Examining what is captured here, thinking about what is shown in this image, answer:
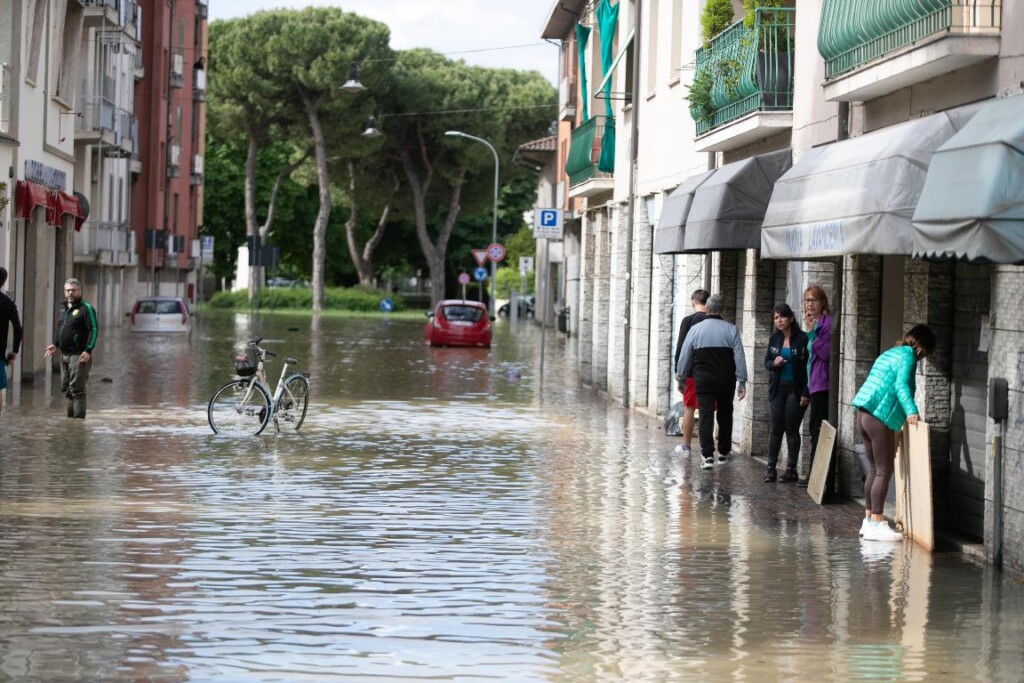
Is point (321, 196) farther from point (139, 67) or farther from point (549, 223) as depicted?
point (549, 223)

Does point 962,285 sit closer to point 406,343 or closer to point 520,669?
point 520,669

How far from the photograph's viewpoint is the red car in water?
4819 centimetres

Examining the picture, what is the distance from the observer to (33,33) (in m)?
28.0

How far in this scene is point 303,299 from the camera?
280 feet

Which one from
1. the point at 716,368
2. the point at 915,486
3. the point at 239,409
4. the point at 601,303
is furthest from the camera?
the point at 601,303

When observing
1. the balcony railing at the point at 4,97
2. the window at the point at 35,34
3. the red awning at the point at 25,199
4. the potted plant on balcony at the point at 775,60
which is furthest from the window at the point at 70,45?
the potted plant on balcony at the point at 775,60

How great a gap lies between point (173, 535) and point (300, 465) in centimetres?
504

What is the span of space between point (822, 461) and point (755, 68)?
558 centimetres

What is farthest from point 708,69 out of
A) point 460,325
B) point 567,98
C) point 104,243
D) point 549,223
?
point 104,243

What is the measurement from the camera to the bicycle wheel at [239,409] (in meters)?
20.0

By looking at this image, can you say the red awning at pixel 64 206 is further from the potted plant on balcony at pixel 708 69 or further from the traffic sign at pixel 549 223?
the potted plant on balcony at pixel 708 69

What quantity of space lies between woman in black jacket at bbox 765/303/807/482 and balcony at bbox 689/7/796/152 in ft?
10.2

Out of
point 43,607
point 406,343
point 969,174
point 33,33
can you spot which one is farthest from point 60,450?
point 406,343

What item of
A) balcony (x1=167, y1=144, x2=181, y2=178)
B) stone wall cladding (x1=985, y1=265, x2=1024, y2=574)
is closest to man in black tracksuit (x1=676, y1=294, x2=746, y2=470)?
stone wall cladding (x1=985, y1=265, x2=1024, y2=574)
